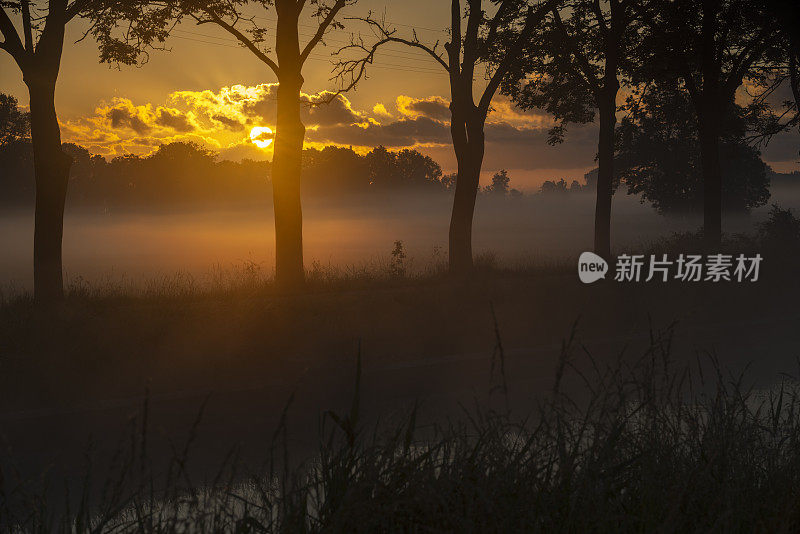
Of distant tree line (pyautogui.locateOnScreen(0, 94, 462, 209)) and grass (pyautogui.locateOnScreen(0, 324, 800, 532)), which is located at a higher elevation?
distant tree line (pyautogui.locateOnScreen(0, 94, 462, 209))

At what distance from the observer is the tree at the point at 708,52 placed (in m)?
21.5

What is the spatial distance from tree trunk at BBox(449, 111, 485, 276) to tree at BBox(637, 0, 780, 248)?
7.14 m

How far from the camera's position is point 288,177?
1496 cm

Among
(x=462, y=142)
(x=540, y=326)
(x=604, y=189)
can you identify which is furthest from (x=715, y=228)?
(x=540, y=326)

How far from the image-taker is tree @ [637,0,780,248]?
21.5 metres

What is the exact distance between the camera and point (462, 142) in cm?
1900

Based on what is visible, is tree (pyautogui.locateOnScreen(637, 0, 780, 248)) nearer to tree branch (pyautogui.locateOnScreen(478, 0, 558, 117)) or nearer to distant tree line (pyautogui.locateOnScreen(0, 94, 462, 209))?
tree branch (pyautogui.locateOnScreen(478, 0, 558, 117))

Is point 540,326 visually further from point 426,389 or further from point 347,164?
point 347,164

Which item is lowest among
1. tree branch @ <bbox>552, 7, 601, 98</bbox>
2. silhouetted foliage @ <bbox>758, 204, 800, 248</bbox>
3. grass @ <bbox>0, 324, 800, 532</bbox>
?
grass @ <bbox>0, 324, 800, 532</bbox>

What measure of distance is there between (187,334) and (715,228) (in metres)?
18.3

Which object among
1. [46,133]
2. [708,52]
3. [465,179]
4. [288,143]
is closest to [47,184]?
[46,133]

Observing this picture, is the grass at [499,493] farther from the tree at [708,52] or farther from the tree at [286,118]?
the tree at [708,52]

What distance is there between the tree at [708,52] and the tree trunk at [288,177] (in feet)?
40.7

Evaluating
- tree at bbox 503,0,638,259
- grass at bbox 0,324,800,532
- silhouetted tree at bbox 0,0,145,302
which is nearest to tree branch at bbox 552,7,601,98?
tree at bbox 503,0,638,259
